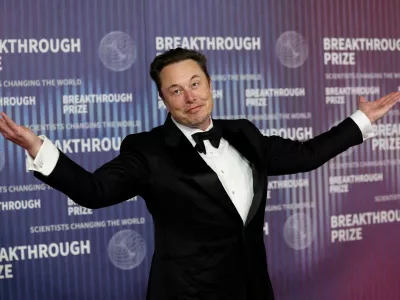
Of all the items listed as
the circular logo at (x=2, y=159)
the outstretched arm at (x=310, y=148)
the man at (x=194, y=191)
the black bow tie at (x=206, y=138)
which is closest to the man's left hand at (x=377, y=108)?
the outstretched arm at (x=310, y=148)

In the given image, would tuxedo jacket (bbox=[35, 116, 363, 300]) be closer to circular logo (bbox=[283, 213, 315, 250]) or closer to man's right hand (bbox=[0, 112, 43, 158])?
man's right hand (bbox=[0, 112, 43, 158])

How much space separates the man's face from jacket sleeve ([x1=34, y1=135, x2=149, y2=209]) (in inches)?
6.6

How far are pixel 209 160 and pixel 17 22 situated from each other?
167cm

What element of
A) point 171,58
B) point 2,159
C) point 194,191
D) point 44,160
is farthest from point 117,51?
point 44,160

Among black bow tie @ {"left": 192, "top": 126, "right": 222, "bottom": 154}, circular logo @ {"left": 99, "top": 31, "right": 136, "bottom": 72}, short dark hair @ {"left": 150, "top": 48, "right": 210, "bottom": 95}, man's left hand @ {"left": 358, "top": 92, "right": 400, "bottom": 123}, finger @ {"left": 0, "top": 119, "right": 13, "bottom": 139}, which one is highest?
circular logo @ {"left": 99, "top": 31, "right": 136, "bottom": 72}

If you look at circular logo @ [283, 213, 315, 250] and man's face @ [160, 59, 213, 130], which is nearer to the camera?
man's face @ [160, 59, 213, 130]

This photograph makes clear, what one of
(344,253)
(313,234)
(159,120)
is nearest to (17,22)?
(159,120)

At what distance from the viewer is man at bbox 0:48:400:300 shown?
5.66 feet

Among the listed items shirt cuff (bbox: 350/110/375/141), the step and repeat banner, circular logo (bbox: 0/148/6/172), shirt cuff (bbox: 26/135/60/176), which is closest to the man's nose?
shirt cuff (bbox: 26/135/60/176)

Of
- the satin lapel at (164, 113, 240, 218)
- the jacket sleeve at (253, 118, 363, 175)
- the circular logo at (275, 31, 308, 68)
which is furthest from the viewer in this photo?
the circular logo at (275, 31, 308, 68)

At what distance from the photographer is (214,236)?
1.75 meters

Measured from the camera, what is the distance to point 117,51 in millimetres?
3191

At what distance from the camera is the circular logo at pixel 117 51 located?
318cm

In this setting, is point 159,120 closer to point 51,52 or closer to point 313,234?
point 51,52
